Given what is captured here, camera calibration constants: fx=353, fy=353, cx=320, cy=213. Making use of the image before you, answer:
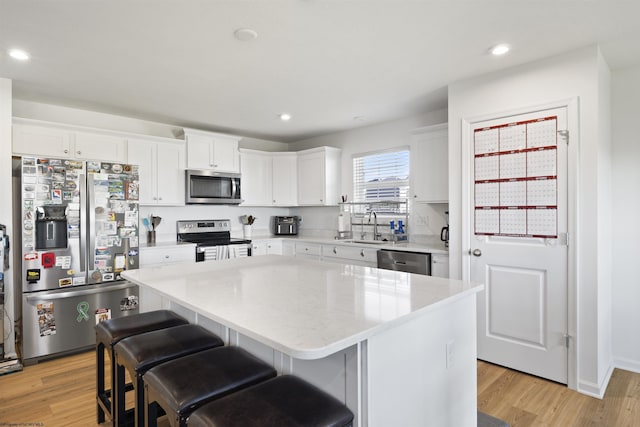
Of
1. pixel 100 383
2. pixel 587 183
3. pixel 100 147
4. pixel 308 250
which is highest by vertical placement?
pixel 100 147

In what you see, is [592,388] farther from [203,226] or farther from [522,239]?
[203,226]

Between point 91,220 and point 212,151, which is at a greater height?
point 212,151

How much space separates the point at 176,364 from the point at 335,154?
4052 mm

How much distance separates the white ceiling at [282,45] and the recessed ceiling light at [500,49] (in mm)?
52

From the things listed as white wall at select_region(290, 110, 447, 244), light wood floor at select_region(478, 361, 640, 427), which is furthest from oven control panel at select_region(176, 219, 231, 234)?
→ light wood floor at select_region(478, 361, 640, 427)

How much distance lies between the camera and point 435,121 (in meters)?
4.11

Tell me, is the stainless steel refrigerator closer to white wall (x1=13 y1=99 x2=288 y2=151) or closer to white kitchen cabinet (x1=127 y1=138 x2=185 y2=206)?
white kitchen cabinet (x1=127 y1=138 x2=185 y2=206)

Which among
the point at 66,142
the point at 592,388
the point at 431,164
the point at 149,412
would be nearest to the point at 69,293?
the point at 66,142

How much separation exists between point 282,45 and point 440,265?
7.89 ft

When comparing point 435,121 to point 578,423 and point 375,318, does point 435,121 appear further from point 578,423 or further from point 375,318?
point 375,318

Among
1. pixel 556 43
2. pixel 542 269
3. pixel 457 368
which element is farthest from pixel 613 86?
pixel 457 368

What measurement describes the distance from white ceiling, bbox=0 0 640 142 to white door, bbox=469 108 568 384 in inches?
24.1

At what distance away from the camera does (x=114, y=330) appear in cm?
194

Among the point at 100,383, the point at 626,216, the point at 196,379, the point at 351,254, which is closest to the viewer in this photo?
the point at 196,379
